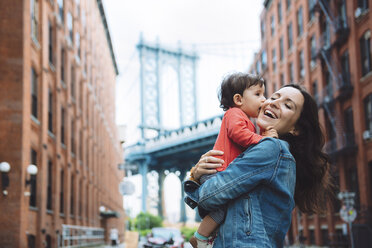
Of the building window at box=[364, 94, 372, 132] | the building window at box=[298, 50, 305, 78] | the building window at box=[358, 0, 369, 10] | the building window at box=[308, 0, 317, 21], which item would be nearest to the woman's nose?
the building window at box=[364, 94, 372, 132]

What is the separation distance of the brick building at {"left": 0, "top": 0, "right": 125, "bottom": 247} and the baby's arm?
1509cm

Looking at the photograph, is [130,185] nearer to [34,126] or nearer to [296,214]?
[34,126]

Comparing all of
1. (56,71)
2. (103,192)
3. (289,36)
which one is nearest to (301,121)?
→ (56,71)

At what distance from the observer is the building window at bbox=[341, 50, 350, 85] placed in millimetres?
32031

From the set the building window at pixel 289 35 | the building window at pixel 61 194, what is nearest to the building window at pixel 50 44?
the building window at pixel 61 194

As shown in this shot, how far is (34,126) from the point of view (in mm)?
21484

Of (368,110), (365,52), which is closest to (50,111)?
(368,110)

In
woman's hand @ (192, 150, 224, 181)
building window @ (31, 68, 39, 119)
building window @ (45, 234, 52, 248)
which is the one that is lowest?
building window @ (45, 234, 52, 248)

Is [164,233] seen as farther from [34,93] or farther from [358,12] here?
[358,12]

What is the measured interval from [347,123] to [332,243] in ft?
22.5

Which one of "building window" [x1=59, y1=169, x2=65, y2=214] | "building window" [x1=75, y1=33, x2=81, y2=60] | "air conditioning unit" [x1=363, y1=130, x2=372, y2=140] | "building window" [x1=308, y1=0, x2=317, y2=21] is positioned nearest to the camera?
"building window" [x1=59, y1=169, x2=65, y2=214]

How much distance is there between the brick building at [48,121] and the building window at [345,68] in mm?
14954

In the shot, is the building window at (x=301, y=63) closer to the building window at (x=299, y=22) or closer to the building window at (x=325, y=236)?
the building window at (x=299, y=22)

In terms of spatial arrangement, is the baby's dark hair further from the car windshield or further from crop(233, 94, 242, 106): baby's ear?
the car windshield
